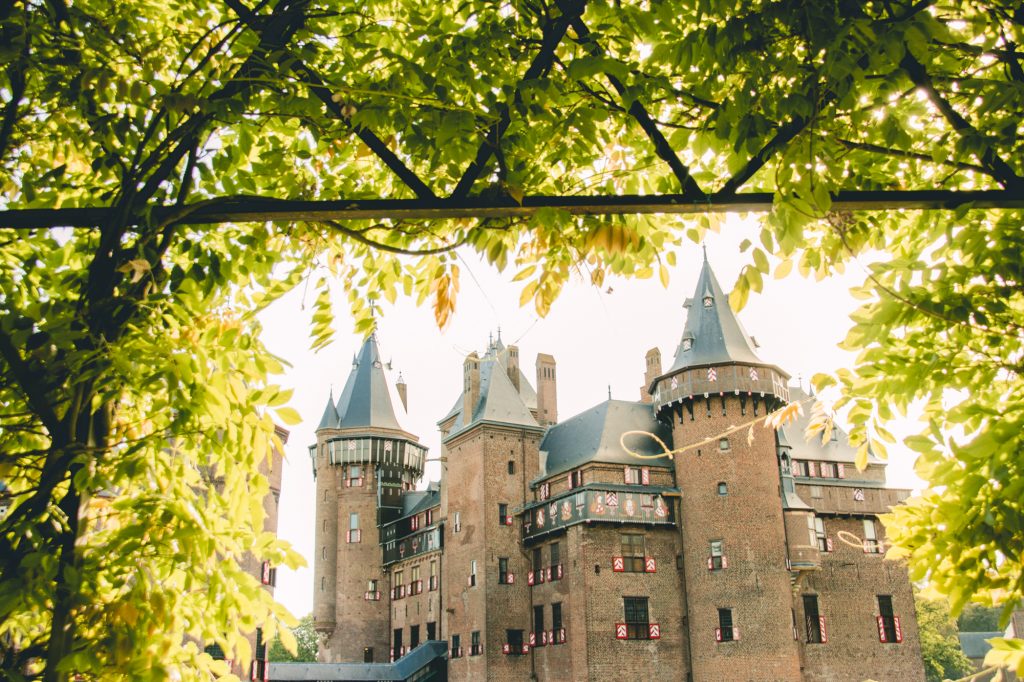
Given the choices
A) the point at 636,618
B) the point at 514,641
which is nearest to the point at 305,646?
the point at 514,641

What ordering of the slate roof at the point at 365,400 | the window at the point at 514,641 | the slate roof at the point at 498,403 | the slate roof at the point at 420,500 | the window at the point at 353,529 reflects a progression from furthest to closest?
the slate roof at the point at 365,400 < the window at the point at 353,529 < the slate roof at the point at 420,500 < the slate roof at the point at 498,403 < the window at the point at 514,641

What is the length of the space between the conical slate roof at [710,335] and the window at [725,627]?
1075 cm

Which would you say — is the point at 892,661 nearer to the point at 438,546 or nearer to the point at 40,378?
A: the point at 438,546

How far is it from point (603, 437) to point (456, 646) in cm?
1275

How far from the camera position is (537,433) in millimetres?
46500

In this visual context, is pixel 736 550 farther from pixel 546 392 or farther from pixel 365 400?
pixel 365 400

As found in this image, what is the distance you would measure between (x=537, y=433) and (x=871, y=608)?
18.0 meters

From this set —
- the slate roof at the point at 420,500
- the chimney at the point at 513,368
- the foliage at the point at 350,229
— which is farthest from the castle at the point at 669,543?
the foliage at the point at 350,229

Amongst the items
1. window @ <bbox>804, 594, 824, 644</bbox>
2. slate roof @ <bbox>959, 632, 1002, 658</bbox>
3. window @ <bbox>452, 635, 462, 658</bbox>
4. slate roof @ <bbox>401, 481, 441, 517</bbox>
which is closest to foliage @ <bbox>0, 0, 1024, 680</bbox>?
window @ <bbox>804, 594, 824, 644</bbox>

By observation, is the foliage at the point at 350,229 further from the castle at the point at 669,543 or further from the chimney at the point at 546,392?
the chimney at the point at 546,392

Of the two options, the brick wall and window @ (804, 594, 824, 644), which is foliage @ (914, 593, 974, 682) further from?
the brick wall

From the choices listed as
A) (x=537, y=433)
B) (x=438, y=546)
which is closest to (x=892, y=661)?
(x=537, y=433)

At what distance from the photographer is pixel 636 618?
127ft

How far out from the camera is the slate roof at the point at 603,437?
4191 cm
